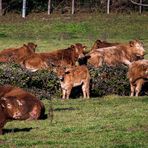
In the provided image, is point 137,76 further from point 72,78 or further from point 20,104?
point 20,104

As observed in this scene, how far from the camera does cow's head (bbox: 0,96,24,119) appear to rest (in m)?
13.1

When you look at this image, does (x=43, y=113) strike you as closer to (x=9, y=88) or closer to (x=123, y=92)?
(x=9, y=88)

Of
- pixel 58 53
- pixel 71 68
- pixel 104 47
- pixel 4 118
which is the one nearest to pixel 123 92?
pixel 71 68

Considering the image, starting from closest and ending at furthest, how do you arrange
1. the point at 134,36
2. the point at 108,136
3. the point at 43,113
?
the point at 108,136 < the point at 43,113 < the point at 134,36

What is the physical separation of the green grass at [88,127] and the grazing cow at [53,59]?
14.5 ft

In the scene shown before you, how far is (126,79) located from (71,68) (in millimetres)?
1587

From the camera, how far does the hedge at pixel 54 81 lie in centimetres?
1867

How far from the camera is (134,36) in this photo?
4131 centimetres

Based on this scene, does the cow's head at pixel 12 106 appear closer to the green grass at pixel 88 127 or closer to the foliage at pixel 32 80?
the green grass at pixel 88 127

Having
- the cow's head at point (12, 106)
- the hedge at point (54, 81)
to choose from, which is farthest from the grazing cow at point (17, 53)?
the cow's head at point (12, 106)

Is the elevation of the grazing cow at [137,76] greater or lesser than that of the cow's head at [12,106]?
lesser

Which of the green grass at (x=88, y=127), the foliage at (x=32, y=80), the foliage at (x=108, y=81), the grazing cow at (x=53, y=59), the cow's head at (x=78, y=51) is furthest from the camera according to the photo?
the cow's head at (x=78, y=51)

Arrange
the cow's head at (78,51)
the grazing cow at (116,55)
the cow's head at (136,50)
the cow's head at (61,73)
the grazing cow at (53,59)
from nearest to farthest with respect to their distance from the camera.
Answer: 1. the cow's head at (61,73)
2. the grazing cow at (53,59)
3. the cow's head at (78,51)
4. the grazing cow at (116,55)
5. the cow's head at (136,50)

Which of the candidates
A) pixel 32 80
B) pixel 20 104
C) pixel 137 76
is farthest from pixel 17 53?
pixel 20 104
